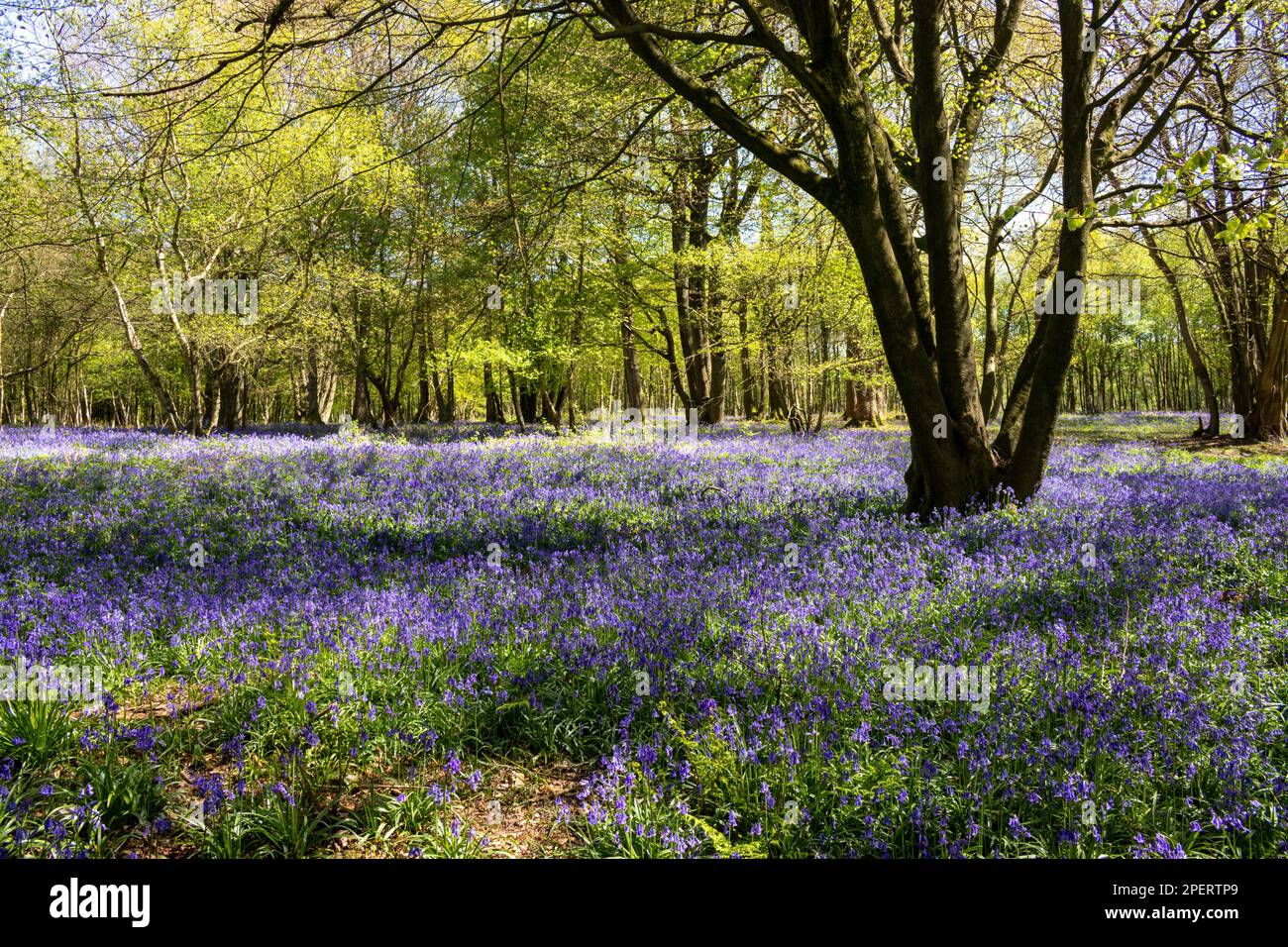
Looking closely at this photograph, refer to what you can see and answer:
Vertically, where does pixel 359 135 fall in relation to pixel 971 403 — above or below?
above

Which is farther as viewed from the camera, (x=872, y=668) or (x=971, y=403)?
(x=971, y=403)

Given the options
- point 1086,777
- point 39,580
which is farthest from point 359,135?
point 1086,777
